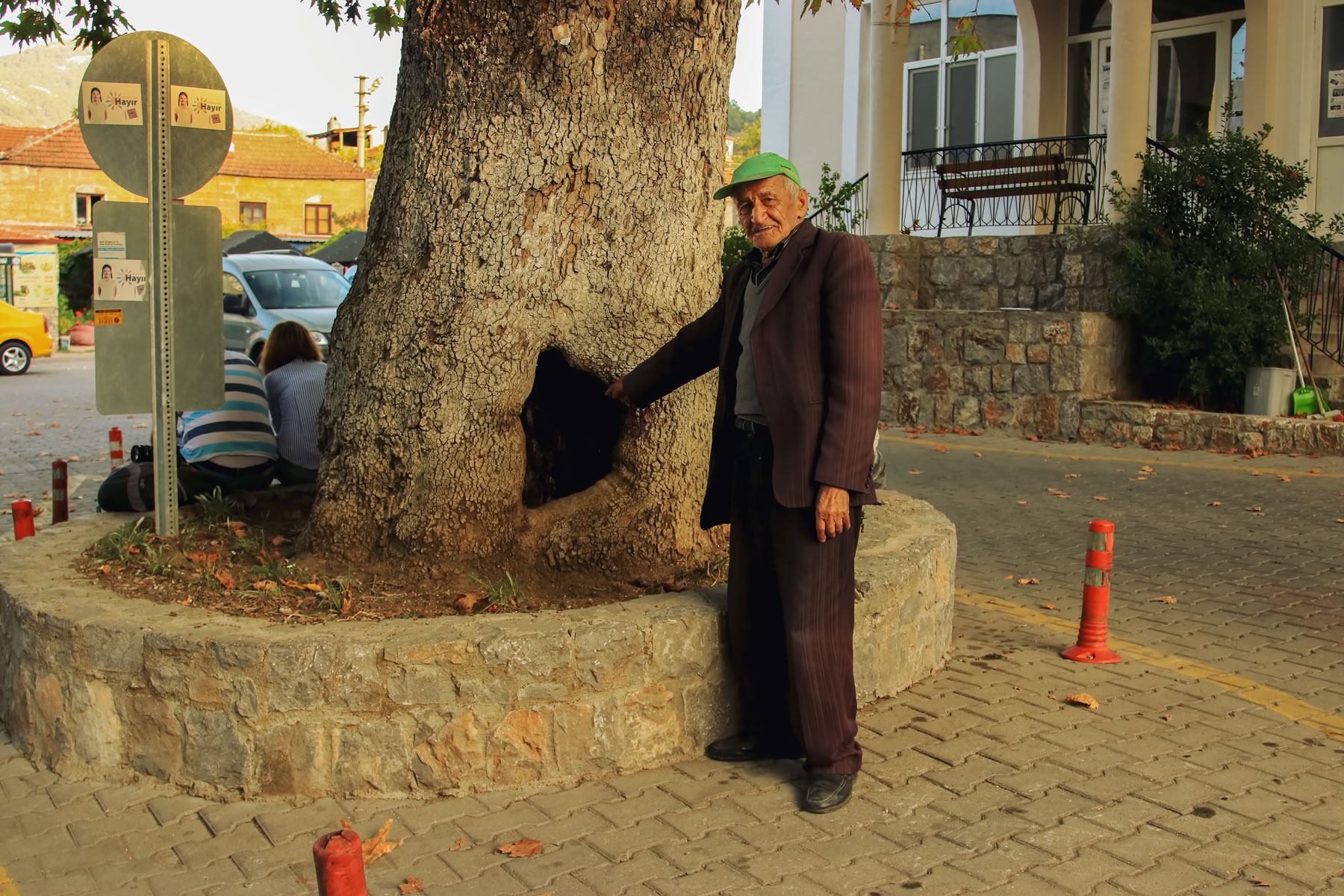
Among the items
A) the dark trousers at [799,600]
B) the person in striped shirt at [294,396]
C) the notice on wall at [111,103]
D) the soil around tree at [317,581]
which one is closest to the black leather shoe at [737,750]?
the dark trousers at [799,600]

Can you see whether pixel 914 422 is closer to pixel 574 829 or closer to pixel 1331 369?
pixel 1331 369

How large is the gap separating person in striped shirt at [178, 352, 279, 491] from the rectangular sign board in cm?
108

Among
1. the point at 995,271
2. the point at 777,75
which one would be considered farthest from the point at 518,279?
the point at 777,75

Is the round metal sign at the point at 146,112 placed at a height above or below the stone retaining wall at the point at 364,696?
above

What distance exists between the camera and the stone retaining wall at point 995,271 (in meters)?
13.4

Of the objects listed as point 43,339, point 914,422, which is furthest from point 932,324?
point 43,339

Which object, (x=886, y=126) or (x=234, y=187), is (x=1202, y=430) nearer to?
(x=886, y=126)

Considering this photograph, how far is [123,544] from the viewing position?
17.8 feet

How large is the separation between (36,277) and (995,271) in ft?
88.4

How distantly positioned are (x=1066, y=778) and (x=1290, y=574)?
3.66 meters

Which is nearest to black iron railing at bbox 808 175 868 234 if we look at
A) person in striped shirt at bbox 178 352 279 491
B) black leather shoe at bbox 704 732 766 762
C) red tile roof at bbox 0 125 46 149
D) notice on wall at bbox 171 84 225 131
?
person in striped shirt at bbox 178 352 279 491

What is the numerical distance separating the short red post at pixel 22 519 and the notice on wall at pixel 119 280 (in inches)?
68.9

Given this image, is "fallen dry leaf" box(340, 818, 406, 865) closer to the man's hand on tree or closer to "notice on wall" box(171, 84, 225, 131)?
the man's hand on tree

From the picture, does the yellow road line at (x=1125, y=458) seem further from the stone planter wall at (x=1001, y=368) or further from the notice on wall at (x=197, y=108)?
the notice on wall at (x=197, y=108)
